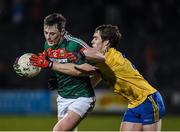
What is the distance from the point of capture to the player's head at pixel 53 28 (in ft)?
25.8

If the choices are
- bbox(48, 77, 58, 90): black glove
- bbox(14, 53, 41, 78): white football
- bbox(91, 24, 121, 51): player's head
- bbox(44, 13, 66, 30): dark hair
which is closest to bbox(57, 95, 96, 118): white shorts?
bbox(48, 77, 58, 90): black glove

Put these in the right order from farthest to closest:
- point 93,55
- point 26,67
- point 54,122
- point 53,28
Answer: point 54,122 < point 26,67 < point 53,28 < point 93,55

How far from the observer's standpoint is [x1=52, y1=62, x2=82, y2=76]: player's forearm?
7.73 meters

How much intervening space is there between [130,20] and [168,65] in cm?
200

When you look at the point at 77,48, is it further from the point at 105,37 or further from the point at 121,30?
the point at 121,30

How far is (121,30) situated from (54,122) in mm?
4231

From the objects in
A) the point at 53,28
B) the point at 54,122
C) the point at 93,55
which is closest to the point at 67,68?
the point at 93,55

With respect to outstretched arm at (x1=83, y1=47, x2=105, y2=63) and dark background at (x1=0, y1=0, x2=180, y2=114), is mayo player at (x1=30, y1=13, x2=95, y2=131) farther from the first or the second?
dark background at (x1=0, y1=0, x2=180, y2=114)

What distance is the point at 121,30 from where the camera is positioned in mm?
18719

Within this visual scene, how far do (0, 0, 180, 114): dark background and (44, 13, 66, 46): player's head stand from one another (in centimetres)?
959

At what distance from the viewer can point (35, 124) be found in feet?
50.3

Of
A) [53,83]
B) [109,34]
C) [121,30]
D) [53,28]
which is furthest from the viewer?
[121,30]

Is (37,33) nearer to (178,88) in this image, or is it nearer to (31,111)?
(31,111)

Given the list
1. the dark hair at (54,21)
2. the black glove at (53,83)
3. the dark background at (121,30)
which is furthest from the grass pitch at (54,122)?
the dark hair at (54,21)
